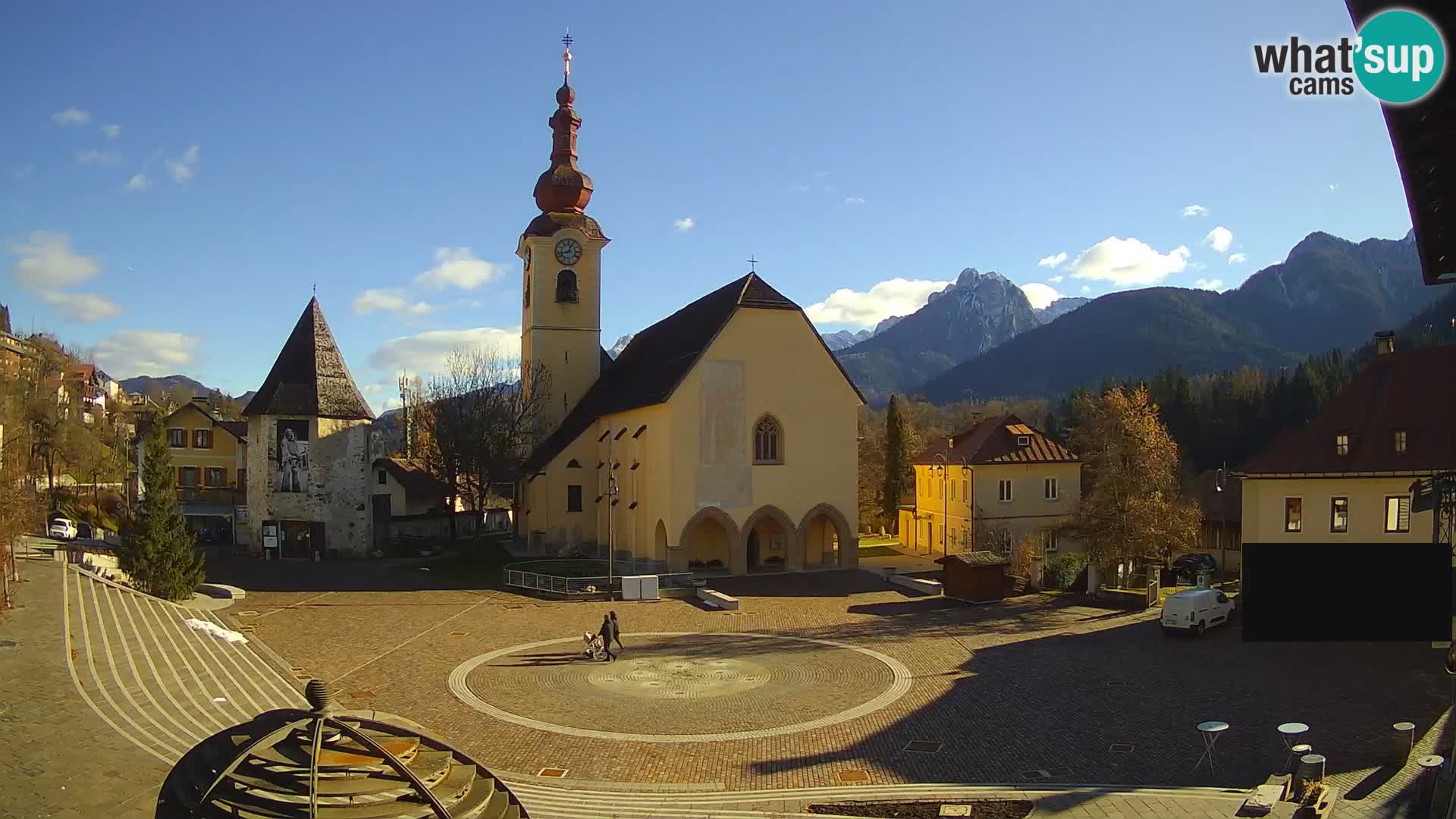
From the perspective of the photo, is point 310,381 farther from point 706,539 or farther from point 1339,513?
point 1339,513

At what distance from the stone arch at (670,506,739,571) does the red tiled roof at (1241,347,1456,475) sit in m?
19.3

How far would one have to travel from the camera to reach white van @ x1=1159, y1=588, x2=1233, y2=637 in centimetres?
2519

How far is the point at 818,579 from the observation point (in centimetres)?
3769

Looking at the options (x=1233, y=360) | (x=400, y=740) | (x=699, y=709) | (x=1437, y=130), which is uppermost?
(x=1233, y=360)

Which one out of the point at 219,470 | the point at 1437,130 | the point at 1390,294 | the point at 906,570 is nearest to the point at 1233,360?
the point at 1390,294

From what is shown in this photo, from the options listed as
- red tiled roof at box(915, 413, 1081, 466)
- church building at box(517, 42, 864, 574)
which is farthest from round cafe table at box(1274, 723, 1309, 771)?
red tiled roof at box(915, 413, 1081, 466)

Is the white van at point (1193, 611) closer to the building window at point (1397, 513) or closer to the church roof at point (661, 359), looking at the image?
the building window at point (1397, 513)

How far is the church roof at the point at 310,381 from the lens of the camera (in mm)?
44812

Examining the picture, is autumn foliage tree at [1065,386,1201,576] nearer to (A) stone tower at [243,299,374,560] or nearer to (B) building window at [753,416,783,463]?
(B) building window at [753,416,783,463]

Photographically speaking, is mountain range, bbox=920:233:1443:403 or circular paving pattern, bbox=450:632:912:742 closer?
circular paving pattern, bbox=450:632:912:742

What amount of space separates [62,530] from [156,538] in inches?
1050

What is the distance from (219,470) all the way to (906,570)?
42.2m

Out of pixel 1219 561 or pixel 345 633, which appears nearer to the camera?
pixel 345 633

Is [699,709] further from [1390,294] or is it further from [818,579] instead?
[1390,294]
